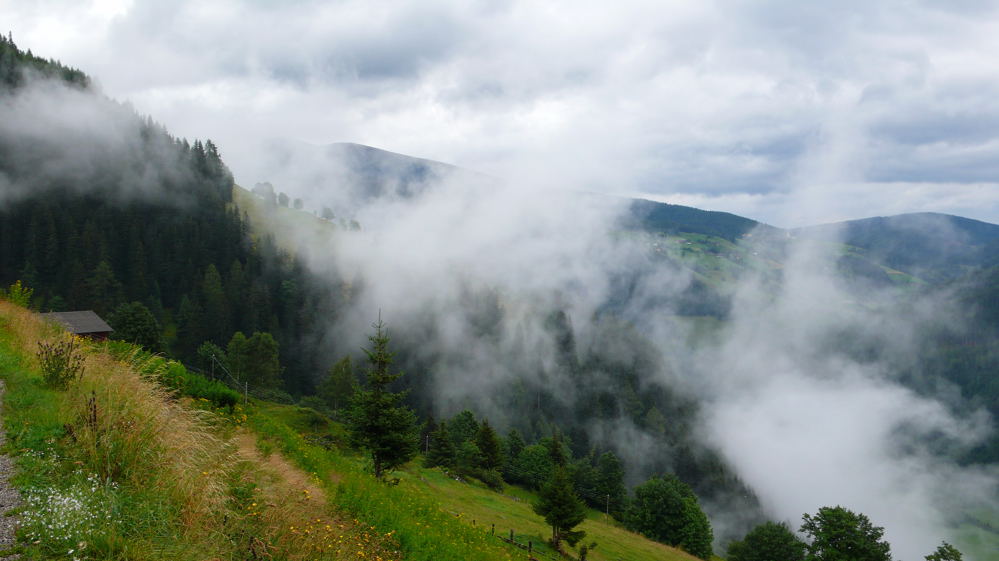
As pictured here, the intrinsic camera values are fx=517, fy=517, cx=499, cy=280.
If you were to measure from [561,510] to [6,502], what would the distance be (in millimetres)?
48535

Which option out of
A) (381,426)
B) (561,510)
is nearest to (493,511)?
(561,510)

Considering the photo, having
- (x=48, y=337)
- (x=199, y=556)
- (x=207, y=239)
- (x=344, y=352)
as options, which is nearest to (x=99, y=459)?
(x=199, y=556)

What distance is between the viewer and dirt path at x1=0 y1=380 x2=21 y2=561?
6.36 m

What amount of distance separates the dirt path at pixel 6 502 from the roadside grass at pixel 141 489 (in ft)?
0.35

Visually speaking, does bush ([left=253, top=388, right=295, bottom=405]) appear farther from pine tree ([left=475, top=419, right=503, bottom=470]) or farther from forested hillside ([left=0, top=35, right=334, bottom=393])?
pine tree ([left=475, top=419, right=503, bottom=470])

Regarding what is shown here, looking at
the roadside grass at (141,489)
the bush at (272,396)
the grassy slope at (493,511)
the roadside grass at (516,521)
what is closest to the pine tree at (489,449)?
the grassy slope at (493,511)

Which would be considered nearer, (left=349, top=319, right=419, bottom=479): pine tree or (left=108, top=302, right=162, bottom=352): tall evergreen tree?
(left=349, top=319, right=419, bottom=479): pine tree

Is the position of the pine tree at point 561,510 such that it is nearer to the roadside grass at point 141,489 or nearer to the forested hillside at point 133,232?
the roadside grass at point 141,489

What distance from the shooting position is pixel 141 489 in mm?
8336

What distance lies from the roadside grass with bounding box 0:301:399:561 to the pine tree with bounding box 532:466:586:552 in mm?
41782

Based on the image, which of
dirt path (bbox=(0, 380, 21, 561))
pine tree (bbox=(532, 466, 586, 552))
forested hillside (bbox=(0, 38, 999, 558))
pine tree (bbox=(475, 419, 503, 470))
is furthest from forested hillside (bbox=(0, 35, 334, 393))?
dirt path (bbox=(0, 380, 21, 561))

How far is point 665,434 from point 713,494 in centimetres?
2392

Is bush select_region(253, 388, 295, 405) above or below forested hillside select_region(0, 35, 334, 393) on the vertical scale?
below

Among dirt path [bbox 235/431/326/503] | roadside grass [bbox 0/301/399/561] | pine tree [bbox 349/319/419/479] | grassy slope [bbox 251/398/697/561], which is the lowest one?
grassy slope [bbox 251/398/697/561]
